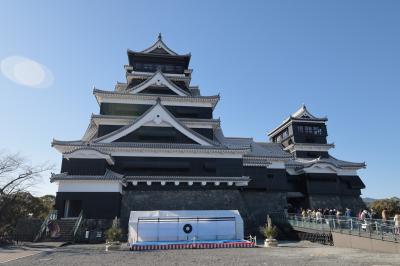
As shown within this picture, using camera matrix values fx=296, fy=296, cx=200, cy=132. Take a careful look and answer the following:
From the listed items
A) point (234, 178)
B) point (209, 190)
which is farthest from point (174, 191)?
point (234, 178)

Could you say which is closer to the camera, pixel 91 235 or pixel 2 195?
pixel 91 235

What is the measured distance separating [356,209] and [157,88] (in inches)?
1006

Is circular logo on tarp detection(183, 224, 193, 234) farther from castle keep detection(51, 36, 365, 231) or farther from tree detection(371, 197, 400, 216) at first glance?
tree detection(371, 197, 400, 216)

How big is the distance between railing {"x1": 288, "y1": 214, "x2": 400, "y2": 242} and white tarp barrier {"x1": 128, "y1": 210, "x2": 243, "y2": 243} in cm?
525

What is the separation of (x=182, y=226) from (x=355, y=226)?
10355 mm

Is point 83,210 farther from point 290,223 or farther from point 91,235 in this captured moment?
point 290,223

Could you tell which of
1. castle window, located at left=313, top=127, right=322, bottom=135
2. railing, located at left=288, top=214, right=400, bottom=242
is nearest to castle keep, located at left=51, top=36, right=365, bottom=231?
railing, located at left=288, top=214, right=400, bottom=242

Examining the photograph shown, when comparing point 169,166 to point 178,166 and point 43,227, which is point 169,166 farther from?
point 43,227

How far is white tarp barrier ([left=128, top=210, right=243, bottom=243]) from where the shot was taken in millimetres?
19094

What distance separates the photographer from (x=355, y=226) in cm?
1645

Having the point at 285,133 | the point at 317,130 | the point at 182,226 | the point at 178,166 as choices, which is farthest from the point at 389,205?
the point at 182,226

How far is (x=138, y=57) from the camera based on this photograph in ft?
110

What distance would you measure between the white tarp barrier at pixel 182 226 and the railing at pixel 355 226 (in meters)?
5.25

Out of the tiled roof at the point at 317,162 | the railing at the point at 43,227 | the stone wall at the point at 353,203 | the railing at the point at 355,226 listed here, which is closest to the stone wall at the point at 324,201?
the stone wall at the point at 353,203
